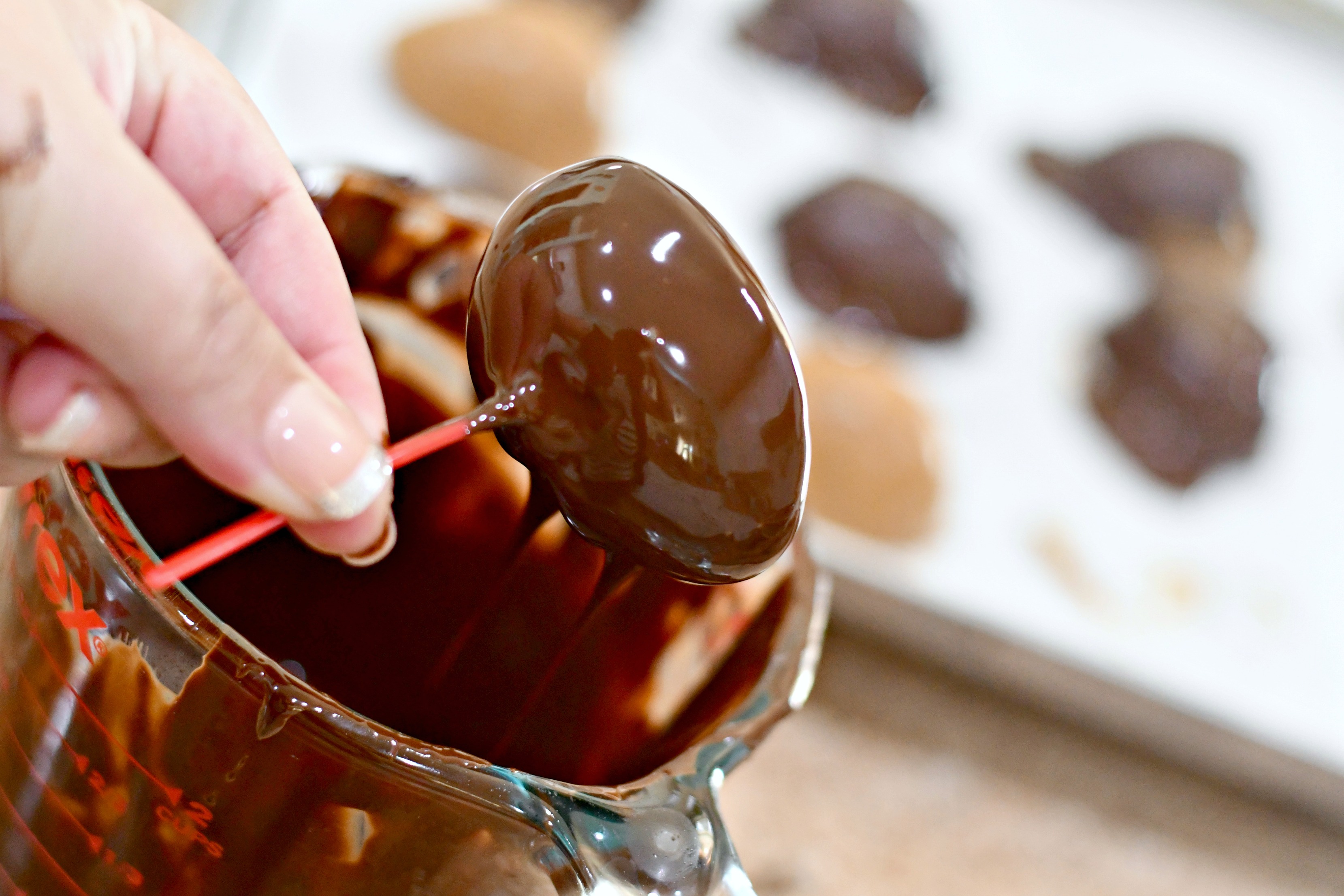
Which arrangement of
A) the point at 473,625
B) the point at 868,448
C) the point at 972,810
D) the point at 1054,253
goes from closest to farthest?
the point at 473,625
the point at 972,810
the point at 868,448
the point at 1054,253

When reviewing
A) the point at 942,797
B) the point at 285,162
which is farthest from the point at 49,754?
the point at 942,797

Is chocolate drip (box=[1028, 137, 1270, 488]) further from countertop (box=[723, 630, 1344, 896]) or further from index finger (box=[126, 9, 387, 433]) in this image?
index finger (box=[126, 9, 387, 433])

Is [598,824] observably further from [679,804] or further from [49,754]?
[49,754]

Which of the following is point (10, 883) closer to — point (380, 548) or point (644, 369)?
point (380, 548)

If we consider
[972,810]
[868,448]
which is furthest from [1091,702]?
[868,448]

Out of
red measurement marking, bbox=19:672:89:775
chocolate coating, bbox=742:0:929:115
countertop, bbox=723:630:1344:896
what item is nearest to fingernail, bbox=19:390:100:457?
red measurement marking, bbox=19:672:89:775

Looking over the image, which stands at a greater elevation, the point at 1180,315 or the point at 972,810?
the point at 1180,315

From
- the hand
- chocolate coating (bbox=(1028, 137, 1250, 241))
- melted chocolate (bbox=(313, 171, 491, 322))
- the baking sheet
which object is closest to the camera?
the hand
